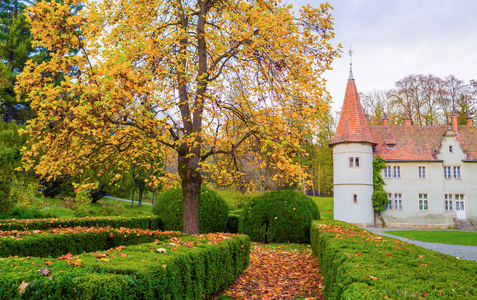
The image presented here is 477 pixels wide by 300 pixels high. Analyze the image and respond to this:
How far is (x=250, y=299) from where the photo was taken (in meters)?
5.48

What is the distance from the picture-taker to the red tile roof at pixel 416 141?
26.9 m

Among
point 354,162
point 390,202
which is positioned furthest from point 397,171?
point 354,162

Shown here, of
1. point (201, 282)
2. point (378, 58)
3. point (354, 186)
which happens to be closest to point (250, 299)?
point (201, 282)

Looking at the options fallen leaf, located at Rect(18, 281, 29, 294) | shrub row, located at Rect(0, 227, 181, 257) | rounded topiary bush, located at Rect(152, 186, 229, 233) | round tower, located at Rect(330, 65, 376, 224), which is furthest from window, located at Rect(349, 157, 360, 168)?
fallen leaf, located at Rect(18, 281, 29, 294)

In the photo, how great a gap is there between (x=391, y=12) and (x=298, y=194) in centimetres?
667

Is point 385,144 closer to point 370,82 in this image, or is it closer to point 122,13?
point 370,82

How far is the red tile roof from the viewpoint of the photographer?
88.2ft

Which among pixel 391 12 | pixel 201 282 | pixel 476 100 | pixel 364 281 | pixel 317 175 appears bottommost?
pixel 201 282

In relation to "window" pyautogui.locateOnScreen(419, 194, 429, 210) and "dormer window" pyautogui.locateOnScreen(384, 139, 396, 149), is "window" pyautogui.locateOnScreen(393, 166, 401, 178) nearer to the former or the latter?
"dormer window" pyautogui.locateOnScreen(384, 139, 396, 149)

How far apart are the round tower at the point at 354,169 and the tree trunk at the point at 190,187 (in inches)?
742

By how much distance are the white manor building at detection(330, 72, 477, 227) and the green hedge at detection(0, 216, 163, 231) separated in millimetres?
16612

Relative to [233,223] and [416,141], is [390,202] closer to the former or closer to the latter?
[416,141]

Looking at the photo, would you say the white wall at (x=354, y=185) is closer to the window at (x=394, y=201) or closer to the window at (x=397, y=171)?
the window at (x=394, y=201)

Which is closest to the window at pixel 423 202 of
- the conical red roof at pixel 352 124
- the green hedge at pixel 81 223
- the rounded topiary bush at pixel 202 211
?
the conical red roof at pixel 352 124
